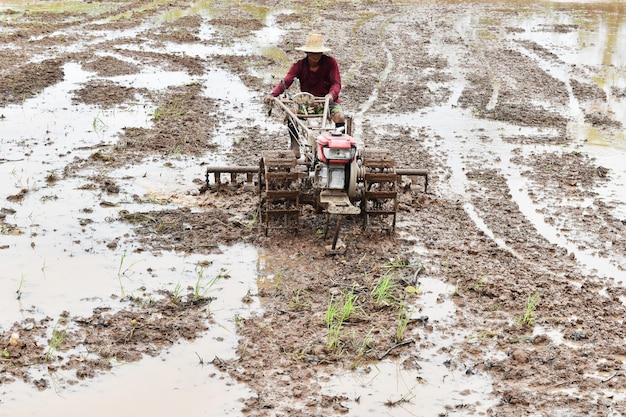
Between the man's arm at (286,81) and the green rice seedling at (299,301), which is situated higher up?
the man's arm at (286,81)

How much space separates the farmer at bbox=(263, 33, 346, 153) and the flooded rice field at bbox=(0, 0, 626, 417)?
50.3 inches

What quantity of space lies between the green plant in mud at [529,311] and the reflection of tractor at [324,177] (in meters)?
1.78

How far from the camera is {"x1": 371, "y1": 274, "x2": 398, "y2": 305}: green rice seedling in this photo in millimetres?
6584

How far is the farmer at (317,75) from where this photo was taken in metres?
8.88

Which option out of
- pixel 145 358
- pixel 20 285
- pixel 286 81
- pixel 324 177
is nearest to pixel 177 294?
pixel 145 358

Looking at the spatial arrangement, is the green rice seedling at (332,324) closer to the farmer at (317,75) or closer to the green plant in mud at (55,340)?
the green plant in mud at (55,340)

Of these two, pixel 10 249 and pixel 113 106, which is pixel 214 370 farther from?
pixel 113 106

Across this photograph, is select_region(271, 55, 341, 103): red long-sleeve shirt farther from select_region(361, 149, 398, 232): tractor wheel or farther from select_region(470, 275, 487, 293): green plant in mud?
select_region(470, 275, 487, 293): green plant in mud

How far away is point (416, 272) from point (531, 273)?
1.09 metres

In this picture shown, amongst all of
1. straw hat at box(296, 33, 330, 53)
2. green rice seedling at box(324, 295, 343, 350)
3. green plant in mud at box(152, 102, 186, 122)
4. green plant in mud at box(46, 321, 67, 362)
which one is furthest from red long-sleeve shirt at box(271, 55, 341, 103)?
green plant in mud at box(46, 321, 67, 362)

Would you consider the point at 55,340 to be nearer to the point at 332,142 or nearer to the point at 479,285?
the point at 332,142

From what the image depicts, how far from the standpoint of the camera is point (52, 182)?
367 inches

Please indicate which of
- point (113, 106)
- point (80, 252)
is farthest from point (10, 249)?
point (113, 106)

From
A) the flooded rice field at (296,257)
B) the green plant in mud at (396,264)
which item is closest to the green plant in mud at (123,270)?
the flooded rice field at (296,257)
